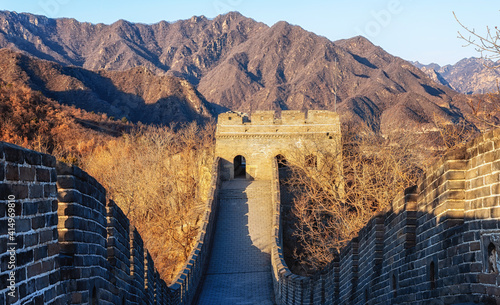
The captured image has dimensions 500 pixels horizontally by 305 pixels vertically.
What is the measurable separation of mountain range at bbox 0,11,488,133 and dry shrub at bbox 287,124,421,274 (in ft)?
40.0

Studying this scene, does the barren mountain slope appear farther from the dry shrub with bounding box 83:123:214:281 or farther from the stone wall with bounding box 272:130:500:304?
the stone wall with bounding box 272:130:500:304

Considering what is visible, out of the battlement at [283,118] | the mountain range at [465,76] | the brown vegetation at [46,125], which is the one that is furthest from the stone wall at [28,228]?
the mountain range at [465,76]

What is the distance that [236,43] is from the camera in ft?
430

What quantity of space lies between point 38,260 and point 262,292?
45.2 ft

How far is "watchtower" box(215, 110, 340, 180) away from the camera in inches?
1064

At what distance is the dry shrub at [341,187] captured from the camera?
19.1 metres

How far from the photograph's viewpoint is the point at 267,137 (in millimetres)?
27266

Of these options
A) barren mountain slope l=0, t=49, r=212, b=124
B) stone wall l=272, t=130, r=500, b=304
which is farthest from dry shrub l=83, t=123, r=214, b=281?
barren mountain slope l=0, t=49, r=212, b=124

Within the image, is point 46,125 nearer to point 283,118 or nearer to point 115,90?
point 283,118

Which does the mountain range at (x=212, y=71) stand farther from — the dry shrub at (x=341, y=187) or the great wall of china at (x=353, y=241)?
the great wall of china at (x=353, y=241)

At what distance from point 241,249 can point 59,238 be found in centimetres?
1545

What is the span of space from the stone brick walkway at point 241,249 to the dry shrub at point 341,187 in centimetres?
150

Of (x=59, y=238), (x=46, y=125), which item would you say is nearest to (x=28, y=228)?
(x=59, y=238)

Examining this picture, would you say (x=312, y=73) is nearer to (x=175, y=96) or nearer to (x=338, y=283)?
(x=175, y=96)
